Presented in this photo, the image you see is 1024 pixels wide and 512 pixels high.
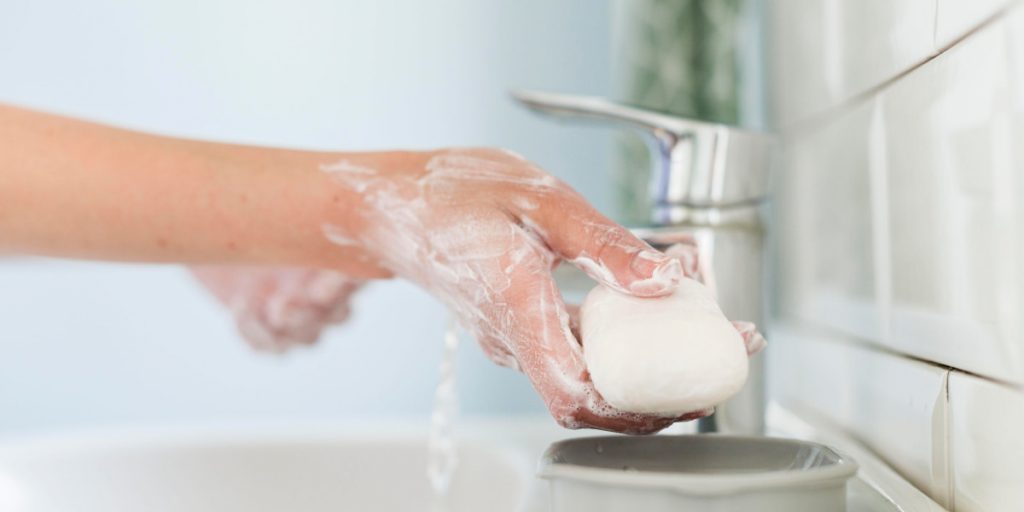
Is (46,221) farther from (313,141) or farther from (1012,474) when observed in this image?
(313,141)

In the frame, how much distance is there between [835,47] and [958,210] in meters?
0.23

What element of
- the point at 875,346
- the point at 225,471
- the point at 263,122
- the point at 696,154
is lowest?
the point at 225,471

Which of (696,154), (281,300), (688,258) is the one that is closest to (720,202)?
(696,154)

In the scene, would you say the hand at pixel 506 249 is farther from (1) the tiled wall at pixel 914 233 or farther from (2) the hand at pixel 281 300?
(2) the hand at pixel 281 300

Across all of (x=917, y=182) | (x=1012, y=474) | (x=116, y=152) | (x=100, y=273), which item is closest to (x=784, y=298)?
(x=917, y=182)

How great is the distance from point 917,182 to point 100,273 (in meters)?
0.98

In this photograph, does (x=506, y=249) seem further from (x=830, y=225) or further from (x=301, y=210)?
Result: (x=830, y=225)

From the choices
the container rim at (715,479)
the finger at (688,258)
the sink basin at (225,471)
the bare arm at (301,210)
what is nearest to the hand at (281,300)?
the sink basin at (225,471)

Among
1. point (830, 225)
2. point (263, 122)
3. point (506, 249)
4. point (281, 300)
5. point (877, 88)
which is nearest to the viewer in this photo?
point (506, 249)

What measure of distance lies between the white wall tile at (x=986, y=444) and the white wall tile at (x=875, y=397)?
0.6 inches

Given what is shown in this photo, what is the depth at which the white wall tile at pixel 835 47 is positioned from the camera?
53cm

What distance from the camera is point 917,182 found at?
518mm

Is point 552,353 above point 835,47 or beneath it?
beneath

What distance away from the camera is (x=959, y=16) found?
456mm
